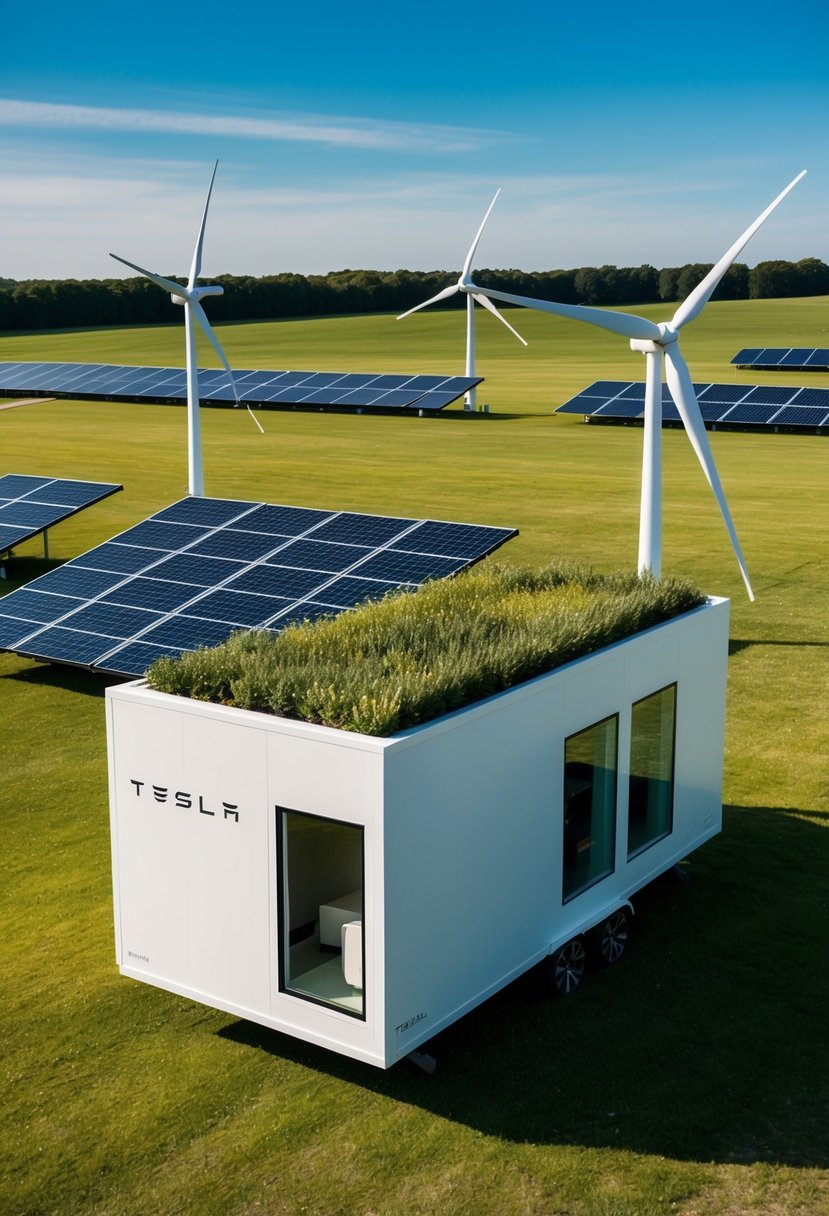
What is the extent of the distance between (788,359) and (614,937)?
80719 millimetres

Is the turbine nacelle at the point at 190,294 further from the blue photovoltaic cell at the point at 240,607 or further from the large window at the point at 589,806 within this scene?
the large window at the point at 589,806

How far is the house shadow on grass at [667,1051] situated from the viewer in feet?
34.6

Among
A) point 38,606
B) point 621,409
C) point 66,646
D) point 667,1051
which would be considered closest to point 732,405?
point 621,409

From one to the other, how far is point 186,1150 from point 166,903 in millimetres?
2151

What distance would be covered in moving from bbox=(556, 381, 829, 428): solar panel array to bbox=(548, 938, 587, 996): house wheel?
4876 cm

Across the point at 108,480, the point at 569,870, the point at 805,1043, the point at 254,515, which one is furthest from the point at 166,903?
the point at 108,480

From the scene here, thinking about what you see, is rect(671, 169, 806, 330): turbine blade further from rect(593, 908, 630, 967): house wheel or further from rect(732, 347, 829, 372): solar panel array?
rect(732, 347, 829, 372): solar panel array

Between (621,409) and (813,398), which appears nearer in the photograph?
(813,398)

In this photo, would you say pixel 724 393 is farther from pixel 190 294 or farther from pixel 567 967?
pixel 567 967

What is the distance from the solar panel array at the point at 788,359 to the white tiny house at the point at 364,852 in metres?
79.0

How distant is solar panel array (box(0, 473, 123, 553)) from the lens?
2880 centimetres

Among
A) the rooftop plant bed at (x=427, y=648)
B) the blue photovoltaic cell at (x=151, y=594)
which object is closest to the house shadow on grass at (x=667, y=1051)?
the rooftop plant bed at (x=427, y=648)

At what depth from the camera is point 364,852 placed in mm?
10297

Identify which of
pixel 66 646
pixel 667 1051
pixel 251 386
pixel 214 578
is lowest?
pixel 667 1051
